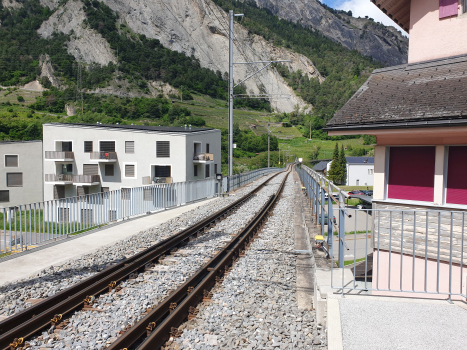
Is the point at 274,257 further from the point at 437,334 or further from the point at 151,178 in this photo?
the point at 151,178

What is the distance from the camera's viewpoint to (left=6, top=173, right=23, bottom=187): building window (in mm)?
47625

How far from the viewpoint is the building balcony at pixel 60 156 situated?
44.4 m

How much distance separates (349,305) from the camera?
4840 millimetres

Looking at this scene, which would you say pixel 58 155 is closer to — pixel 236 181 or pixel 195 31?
pixel 236 181

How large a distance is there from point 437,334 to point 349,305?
1015 millimetres

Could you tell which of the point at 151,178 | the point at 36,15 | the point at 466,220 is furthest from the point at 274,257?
the point at 36,15

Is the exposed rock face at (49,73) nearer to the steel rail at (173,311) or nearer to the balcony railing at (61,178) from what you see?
the balcony railing at (61,178)

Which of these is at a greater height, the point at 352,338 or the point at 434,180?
the point at 434,180

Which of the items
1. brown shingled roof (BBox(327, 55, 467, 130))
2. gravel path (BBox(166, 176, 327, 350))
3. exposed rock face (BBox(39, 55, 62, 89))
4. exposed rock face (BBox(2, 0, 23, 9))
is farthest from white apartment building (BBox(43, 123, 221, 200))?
exposed rock face (BBox(2, 0, 23, 9))

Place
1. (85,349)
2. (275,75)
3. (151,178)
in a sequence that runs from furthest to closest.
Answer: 1. (275,75)
2. (151,178)
3. (85,349)

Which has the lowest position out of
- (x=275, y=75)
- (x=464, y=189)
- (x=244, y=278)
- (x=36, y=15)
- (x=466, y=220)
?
(x=244, y=278)

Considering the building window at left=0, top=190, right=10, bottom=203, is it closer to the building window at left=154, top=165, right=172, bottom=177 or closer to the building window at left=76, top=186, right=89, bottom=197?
the building window at left=76, top=186, right=89, bottom=197

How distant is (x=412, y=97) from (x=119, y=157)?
→ 40452mm

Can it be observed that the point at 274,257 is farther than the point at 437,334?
Yes
